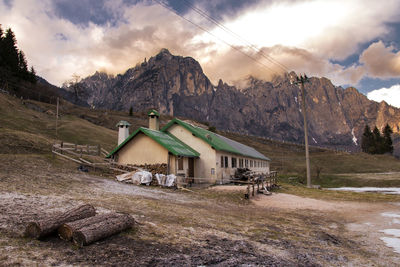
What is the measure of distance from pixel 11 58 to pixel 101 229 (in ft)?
274

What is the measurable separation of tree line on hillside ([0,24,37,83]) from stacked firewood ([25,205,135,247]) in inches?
2973

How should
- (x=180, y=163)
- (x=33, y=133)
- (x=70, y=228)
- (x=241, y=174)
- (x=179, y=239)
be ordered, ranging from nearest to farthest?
(x=70, y=228) → (x=179, y=239) → (x=180, y=163) → (x=241, y=174) → (x=33, y=133)

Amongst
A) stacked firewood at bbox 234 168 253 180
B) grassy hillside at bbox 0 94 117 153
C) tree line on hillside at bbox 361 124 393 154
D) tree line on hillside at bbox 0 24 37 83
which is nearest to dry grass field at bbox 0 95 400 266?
grassy hillside at bbox 0 94 117 153

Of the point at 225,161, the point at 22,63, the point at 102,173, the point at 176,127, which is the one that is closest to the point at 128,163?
the point at 102,173

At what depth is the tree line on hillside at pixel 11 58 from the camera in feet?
231

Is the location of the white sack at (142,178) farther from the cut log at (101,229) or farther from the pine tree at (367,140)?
the pine tree at (367,140)

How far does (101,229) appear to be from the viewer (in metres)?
6.85

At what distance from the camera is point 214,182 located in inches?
1083

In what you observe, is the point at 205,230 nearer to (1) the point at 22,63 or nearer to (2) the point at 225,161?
(2) the point at 225,161

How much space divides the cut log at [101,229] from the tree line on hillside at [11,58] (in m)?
75.9

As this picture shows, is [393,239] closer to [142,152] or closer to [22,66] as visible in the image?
[142,152]

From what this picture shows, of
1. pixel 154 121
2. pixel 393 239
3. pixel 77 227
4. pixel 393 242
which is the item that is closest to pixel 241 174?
pixel 154 121

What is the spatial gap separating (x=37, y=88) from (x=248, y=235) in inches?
3453

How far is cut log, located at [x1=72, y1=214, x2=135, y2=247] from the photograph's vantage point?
6.41 m
